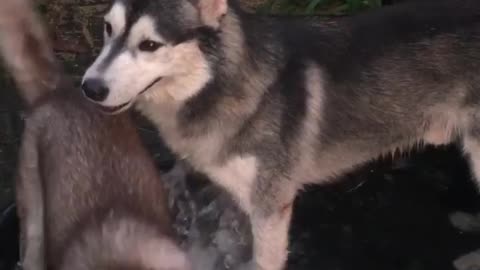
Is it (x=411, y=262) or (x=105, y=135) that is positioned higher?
(x=105, y=135)

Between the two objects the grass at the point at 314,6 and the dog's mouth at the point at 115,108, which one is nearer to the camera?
the dog's mouth at the point at 115,108

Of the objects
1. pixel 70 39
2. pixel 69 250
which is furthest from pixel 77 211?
pixel 70 39

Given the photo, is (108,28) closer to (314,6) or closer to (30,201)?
(30,201)

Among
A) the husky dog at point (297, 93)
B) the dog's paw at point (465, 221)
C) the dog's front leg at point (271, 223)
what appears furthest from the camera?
the dog's paw at point (465, 221)

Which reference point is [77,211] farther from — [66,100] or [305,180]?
[305,180]

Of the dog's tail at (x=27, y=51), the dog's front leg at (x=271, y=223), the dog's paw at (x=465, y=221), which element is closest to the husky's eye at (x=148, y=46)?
the dog's tail at (x=27, y=51)

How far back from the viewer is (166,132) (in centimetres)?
362

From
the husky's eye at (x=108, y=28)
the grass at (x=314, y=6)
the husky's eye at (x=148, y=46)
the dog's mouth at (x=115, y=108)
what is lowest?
the grass at (x=314, y=6)

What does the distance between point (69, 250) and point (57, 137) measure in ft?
1.44

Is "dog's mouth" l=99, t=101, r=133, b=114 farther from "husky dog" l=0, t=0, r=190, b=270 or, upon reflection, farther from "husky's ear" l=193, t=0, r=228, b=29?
"husky's ear" l=193, t=0, r=228, b=29

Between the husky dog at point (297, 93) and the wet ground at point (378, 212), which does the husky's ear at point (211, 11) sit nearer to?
the husky dog at point (297, 93)

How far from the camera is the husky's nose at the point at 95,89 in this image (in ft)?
10.0

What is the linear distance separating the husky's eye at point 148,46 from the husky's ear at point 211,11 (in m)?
0.22

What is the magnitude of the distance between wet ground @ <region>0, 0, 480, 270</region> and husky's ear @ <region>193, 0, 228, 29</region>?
135 centimetres
